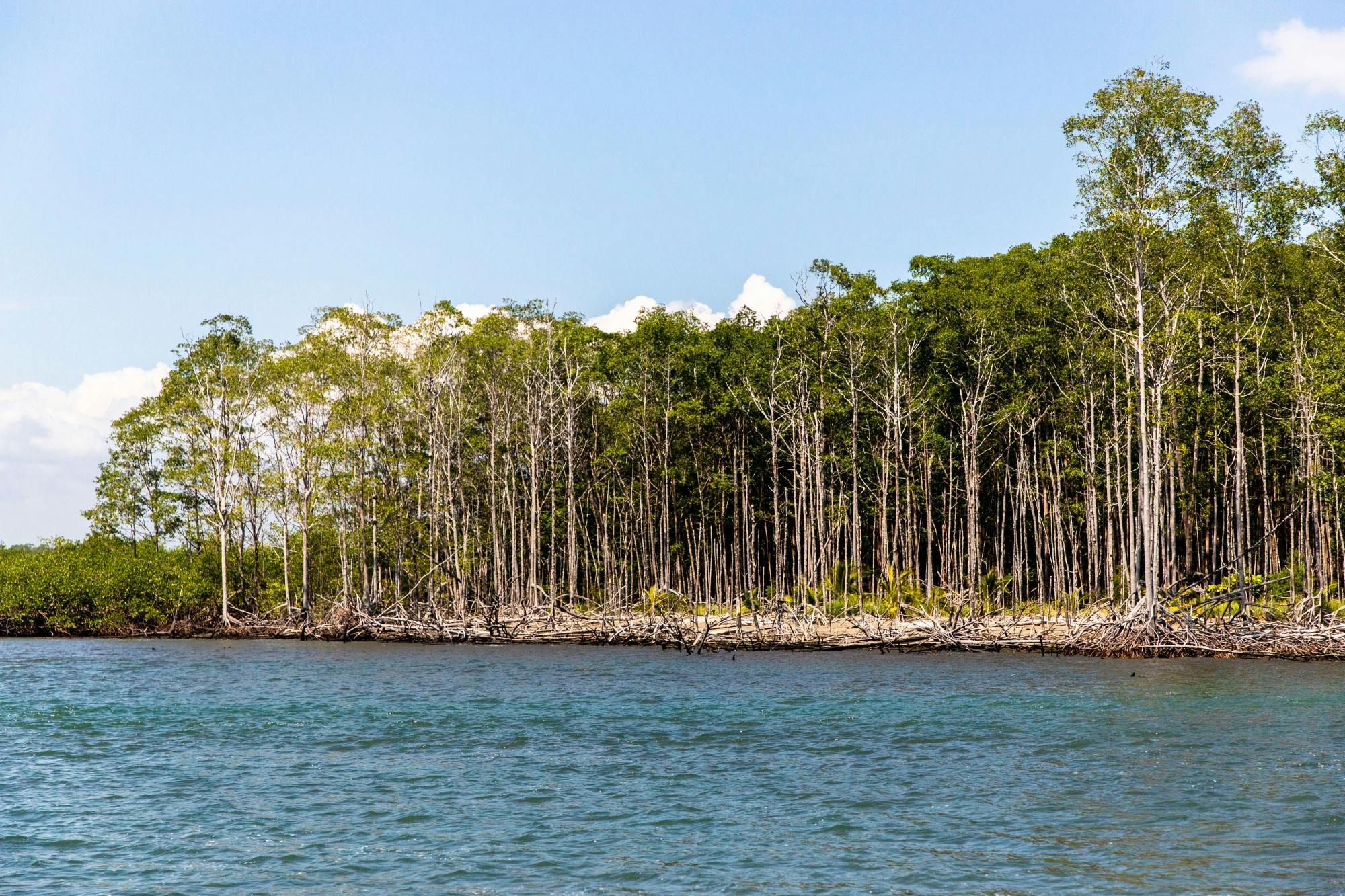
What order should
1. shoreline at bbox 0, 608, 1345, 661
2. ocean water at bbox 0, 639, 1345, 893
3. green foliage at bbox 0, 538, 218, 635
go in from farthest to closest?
green foliage at bbox 0, 538, 218, 635 → shoreline at bbox 0, 608, 1345, 661 → ocean water at bbox 0, 639, 1345, 893

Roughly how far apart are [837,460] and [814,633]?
Result: 11527 mm

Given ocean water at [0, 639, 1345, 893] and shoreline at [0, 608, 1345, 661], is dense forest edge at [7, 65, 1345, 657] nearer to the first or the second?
shoreline at [0, 608, 1345, 661]

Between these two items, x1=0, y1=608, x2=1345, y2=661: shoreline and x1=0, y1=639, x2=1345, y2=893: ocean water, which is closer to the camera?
x1=0, y1=639, x2=1345, y2=893: ocean water

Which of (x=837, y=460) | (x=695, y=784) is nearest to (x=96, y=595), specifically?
(x=837, y=460)

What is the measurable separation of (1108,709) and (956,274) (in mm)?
31656

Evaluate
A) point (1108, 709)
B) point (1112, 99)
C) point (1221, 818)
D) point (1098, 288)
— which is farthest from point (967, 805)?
point (1098, 288)

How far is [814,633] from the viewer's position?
35.2 meters

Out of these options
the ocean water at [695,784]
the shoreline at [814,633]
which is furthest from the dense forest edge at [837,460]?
the ocean water at [695,784]

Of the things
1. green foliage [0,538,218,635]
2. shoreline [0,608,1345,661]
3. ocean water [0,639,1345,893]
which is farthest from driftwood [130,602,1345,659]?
ocean water [0,639,1345,893]

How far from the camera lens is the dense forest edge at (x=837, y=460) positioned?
33.2m

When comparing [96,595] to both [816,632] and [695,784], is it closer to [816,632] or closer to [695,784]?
[816,632]

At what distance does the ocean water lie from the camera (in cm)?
1098

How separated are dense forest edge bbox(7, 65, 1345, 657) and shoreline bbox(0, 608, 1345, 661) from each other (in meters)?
0.12

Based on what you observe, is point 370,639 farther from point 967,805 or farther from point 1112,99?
point 967,805
